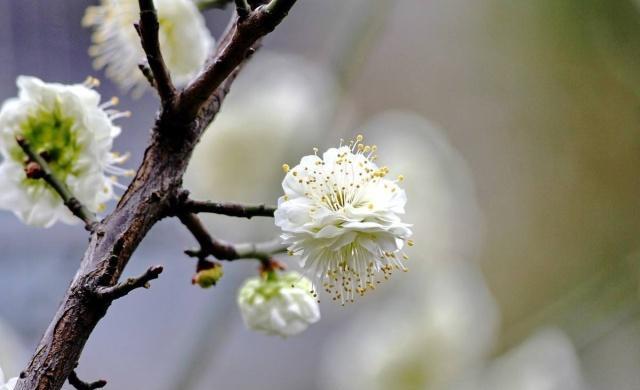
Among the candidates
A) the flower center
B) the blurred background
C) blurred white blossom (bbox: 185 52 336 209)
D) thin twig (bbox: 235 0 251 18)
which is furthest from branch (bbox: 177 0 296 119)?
blurred white blossom (bbox: 185 52 336 209)

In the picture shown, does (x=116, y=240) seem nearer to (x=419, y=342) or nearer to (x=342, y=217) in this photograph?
(x=342, y=217)

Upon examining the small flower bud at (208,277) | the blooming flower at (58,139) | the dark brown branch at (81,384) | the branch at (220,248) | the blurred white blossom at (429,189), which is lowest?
the dark brown branch at (81,384)

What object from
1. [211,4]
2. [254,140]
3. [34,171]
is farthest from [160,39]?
[254,140]

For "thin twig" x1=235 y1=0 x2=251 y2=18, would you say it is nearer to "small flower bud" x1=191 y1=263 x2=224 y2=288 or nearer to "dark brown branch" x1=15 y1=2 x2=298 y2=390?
"dark brown branch" x1=15 y1=2 x2=298 y2=390

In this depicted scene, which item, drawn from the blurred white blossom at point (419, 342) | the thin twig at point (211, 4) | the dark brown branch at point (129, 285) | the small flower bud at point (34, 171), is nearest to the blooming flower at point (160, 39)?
the thin twig at point (211, 4)

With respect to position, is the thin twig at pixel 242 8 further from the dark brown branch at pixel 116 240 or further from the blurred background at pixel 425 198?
the blurred background at pixel 425 198
